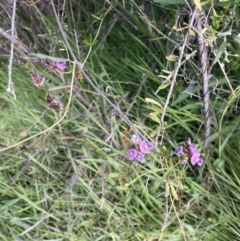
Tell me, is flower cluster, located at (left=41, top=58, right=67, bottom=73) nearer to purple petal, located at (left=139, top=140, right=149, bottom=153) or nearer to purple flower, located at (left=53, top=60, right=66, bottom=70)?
purple flower, located at (left=53, top=60, right=66, bottom=70)

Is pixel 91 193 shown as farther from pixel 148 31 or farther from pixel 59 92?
pixel 148 31

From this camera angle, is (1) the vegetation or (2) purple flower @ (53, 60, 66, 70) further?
(1) the vegetation

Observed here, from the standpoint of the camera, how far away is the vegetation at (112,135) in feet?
4.46

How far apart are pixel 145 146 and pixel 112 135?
14.1 inches

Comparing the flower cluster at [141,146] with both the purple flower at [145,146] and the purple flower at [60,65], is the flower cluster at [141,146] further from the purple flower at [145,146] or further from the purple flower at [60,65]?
the purple flower at [60,65]

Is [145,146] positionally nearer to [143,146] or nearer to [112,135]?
[143,146]

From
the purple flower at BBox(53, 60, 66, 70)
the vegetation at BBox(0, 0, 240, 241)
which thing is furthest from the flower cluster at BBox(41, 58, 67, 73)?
the vegetation at BBox(0, 0, 240, 241)

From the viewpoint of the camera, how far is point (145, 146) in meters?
1.12

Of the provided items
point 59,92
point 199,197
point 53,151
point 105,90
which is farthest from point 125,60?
point 199,197

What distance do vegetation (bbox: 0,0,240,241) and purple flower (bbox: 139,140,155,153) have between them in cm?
18

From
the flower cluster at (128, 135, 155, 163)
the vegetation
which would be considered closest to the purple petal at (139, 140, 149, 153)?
the flower cluster at (128, 135, 155, 163)

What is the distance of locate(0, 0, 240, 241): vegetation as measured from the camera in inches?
53.5

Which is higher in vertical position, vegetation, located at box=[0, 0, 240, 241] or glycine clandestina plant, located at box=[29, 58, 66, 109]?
glycine clandestina plant, located at box=[29, 58, 66, 109]

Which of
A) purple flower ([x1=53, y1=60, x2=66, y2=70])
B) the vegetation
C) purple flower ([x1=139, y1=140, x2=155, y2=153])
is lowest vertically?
the vegetation
